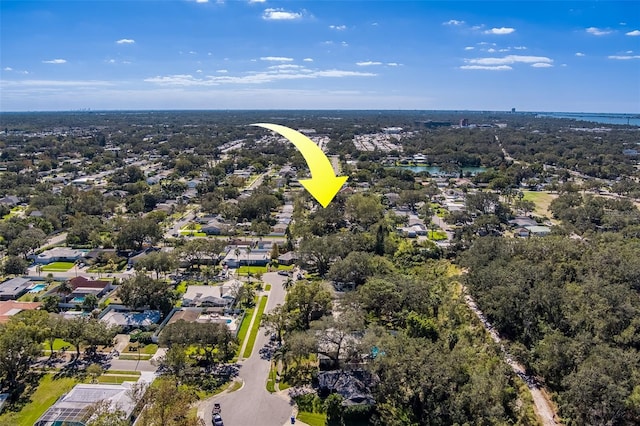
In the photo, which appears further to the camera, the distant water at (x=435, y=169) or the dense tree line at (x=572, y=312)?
the distant water at (x=435, y=169)

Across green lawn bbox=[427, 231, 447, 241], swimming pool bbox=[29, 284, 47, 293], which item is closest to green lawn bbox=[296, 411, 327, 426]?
swimming pool bbox=[29, 284, 47, 293]

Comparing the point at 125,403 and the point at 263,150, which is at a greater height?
the point at 263,150

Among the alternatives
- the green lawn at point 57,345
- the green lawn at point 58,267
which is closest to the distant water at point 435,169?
the green lawn at point 58,267

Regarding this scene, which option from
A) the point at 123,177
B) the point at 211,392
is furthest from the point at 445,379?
the point at 123,177

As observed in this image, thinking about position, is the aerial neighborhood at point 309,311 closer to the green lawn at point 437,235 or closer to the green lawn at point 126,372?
the green lawn at point 126,372

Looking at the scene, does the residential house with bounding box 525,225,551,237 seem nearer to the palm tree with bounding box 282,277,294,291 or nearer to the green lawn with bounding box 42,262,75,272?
the palm tree with bounding box 282,277,294,291

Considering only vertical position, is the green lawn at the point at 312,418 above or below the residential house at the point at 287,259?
below

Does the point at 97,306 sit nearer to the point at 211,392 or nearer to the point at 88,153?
the point at 211,392
